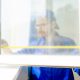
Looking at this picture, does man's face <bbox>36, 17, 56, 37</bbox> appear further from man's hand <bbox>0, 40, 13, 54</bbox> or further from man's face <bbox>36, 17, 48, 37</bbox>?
man's hand <bbox>0, 40, 13, 54</bbox>

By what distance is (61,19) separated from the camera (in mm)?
908

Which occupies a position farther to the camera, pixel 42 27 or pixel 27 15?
pixel 27 15

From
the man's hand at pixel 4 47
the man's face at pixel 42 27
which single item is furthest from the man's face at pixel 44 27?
the man's hand at pixel 4 47

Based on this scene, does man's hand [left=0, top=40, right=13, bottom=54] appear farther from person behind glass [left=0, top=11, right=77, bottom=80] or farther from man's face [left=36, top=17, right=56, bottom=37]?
man's face [left=36, top=17, right=56, bottom=37]

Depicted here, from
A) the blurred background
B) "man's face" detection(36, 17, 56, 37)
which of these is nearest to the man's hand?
the blurred background

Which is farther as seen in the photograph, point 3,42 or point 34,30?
point 34,30

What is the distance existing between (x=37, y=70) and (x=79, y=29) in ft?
1.18

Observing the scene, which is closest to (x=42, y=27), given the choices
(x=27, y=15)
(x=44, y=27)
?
(x=44, y=27)

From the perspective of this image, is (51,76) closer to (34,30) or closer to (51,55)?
(51,55)

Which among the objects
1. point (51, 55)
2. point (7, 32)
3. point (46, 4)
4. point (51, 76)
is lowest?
point (51, 76)

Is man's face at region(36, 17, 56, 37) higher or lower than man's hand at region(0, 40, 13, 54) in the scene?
higher

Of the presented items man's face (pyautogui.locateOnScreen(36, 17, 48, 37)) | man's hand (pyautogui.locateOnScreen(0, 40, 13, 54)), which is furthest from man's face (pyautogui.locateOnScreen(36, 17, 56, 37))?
man's hand (pyautogui.locateOnScreen(0, 40, 13, 54))

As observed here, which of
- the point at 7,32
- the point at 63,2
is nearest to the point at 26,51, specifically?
the point at 7,32

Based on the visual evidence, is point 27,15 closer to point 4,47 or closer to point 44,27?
point 44,27
